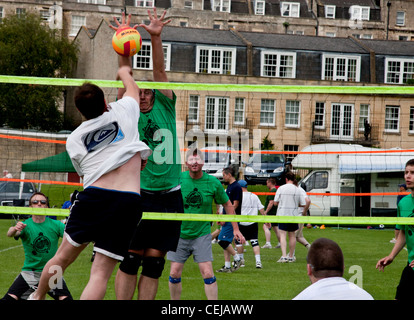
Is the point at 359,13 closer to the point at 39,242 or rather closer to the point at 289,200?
the point at 289,200

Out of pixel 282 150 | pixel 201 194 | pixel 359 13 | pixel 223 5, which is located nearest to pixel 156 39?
pixel 201 194

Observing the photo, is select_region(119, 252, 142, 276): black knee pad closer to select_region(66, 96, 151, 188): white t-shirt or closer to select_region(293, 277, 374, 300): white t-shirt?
select_region(66, 96, 151, 188): white t-shirt

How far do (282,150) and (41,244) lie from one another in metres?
4.55

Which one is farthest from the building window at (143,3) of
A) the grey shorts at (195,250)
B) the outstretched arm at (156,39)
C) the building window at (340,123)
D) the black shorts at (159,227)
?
the black shorts at (159,227)

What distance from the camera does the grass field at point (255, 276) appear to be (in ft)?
32.8

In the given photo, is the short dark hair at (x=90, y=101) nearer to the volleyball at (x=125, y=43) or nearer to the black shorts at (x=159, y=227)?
the volleyball at (x=125, y=43)

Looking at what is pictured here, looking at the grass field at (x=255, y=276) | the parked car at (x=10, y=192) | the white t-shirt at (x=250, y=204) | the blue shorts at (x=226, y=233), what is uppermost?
the white t-shirt at (x=250, y=204)

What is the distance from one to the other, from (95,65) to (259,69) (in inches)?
559

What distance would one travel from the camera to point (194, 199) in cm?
834

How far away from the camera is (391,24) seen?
239 feet

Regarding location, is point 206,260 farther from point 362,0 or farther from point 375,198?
point 362,0

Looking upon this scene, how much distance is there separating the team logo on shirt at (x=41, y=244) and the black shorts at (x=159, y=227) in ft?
6.37

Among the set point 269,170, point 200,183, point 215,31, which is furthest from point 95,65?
point 200,183

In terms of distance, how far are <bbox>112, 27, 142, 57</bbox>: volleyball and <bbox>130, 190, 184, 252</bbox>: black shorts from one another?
5.05 ft
